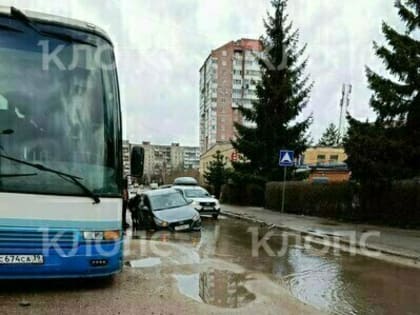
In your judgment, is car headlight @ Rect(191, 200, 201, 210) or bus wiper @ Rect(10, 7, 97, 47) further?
car headlight @ Rect(191, 200, 201, 210)

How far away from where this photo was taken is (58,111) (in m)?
5.94

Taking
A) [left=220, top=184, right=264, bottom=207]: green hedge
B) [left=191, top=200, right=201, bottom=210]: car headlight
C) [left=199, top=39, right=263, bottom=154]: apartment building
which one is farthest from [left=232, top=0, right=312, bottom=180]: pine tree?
[left=199, top=39, right=263, bottom=154]: apartment building

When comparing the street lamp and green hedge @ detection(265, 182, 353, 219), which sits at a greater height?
the street lamp

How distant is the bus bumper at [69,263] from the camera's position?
559 centimetres

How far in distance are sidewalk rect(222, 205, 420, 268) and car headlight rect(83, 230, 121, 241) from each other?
22.1 feet

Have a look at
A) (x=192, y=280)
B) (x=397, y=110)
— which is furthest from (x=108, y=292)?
(x=397, y=110)

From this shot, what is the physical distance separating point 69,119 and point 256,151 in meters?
23.3

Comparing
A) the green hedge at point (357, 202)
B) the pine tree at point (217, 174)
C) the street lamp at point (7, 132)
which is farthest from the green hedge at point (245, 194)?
the street lamp at point (7, 132)

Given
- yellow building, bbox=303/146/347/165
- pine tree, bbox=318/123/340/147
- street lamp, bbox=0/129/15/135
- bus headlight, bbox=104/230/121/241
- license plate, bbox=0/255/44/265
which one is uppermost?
pine tree, bbox=318/123/340/147

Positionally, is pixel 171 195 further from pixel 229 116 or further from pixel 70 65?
pixel 229 116

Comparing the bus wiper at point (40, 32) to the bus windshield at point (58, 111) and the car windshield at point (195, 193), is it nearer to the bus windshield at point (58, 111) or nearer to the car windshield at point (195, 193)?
the bus windshield at point (58, 111)

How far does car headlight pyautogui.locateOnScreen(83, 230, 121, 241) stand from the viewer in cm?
592

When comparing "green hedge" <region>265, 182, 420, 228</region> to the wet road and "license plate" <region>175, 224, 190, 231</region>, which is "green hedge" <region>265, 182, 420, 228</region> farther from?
"license plate" <region>175, 224, 190, 231</region>

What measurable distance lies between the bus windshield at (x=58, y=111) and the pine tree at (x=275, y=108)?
22.9m
